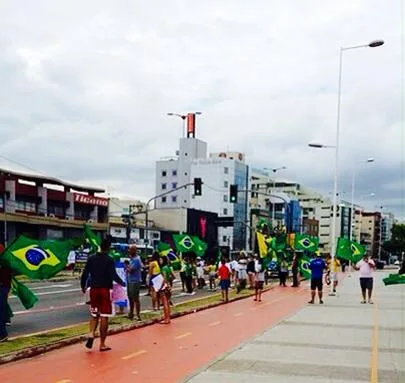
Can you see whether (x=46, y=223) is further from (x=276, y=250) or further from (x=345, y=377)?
(x=345, y=377)

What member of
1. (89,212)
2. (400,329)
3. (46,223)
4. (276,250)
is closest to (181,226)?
(89,212)

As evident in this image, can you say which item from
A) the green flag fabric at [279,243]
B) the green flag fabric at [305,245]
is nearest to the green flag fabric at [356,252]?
the green flag fabric at [279,243]

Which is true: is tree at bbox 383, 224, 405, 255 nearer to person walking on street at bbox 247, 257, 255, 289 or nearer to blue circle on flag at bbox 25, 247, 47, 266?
person walking on street at bbox 247, 257, 255, 289

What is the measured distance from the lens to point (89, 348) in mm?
10734

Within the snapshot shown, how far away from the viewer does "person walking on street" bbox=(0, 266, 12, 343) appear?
437 inches

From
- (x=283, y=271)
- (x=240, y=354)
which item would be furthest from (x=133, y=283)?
(x=283, y=271)

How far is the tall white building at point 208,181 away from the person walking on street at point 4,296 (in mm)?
86296

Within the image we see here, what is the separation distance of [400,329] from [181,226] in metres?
72.5

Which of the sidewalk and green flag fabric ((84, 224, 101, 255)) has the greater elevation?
green flag fabric ((84, 224, 101, 255))

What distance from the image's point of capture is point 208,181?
100750 mm

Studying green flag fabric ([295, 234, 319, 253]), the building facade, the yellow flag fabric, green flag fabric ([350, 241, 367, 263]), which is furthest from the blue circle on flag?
the building facade

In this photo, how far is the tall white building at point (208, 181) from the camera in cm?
10012

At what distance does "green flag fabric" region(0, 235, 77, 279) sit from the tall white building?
278ft

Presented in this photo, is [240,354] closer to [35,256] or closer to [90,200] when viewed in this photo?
[35,256]
